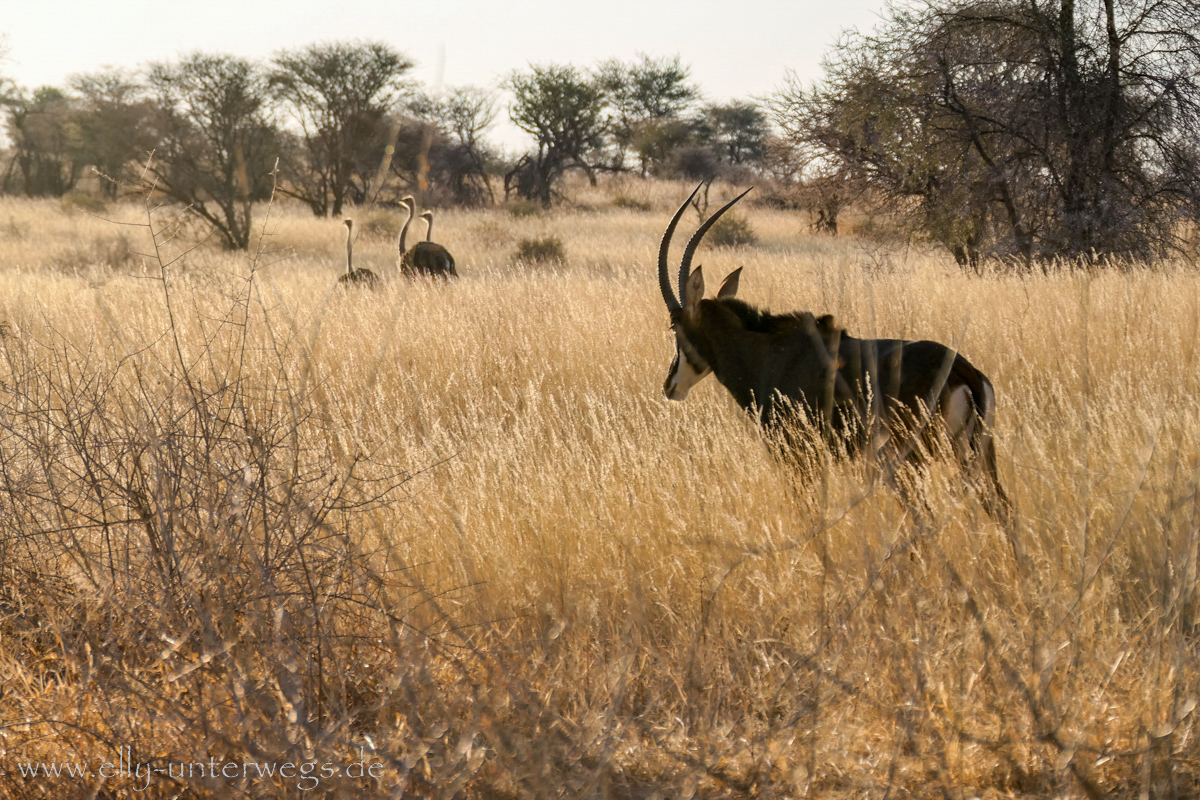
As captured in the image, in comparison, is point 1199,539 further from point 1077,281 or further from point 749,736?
point 1077,281

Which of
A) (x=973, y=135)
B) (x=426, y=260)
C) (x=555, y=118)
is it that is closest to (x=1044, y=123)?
(x=973, y=135)

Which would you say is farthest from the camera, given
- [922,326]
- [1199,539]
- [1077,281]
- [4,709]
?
[1077,281]

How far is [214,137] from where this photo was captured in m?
18.9

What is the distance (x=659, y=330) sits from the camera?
6613 mm

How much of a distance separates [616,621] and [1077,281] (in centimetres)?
604

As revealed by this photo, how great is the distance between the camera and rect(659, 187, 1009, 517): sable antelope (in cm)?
310

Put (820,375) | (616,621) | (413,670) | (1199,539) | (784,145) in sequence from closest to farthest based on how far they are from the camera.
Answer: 1. (413,670)
2. (1199,539)
3. (616,621)
4. (820,375)
5. (784,145)

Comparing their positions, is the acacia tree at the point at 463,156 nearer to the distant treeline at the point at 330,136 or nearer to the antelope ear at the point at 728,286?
the distant treeline at the point at 330,136

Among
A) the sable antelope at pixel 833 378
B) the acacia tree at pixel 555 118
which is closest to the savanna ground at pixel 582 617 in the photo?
the sable antelope at pixel 833 378

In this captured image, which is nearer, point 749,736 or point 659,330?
point 749,736

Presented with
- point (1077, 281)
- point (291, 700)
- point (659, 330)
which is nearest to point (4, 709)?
point (291, 700)

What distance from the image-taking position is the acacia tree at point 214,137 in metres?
18.0

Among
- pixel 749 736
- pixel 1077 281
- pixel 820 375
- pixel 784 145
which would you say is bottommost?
pixel 749 736

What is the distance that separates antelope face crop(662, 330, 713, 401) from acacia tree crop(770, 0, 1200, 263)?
7.96m
